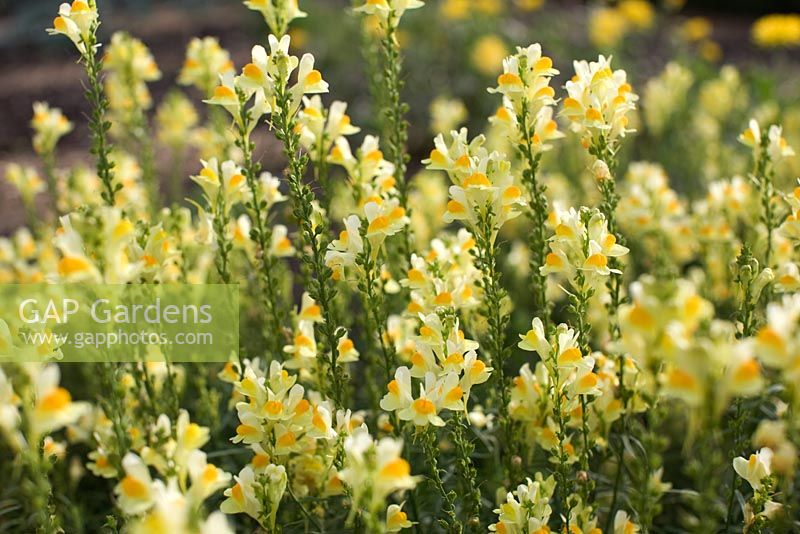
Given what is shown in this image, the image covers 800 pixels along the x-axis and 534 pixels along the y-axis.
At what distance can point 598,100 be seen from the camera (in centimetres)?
299

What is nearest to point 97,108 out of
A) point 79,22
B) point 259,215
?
point 79,22

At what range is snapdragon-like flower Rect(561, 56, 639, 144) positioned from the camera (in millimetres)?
2941

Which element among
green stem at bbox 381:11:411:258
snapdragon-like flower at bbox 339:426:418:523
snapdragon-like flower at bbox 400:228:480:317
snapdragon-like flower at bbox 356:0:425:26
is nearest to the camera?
snapdragon-like flower at bbox 339:426:418:523

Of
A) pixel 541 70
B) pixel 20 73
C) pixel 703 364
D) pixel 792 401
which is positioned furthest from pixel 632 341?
pixel 20 73

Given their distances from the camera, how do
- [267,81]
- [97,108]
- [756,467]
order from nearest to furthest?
[756,467] < [267,81] < [97,108]

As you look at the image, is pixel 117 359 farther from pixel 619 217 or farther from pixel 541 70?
pixel 619 217

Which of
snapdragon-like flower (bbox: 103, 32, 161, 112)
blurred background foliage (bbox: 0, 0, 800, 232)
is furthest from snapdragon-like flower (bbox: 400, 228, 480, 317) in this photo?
blurred background foliage (bbox: 0, 0, 800, 232)

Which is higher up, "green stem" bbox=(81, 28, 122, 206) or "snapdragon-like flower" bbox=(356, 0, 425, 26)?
"snapdragon-like flower" bbox=(356, 0, 425, 26)

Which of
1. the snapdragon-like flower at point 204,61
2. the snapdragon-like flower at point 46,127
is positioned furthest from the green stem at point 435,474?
the snapdragon-like flower at point 46,127

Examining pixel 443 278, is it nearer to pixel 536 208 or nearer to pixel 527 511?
pixel 536 208

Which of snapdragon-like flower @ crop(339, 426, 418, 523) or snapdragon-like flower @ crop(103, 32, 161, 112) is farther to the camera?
snapdragon-like flower @ crop(103, 32, 161, 112)

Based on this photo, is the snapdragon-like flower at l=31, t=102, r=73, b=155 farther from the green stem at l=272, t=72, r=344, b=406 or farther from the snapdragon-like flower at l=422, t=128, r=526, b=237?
the snapdragon-like flower at l=422, t=128, r=526, b=237

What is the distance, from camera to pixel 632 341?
187 cm

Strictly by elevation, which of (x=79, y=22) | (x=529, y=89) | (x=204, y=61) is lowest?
(x=529, y=89)
